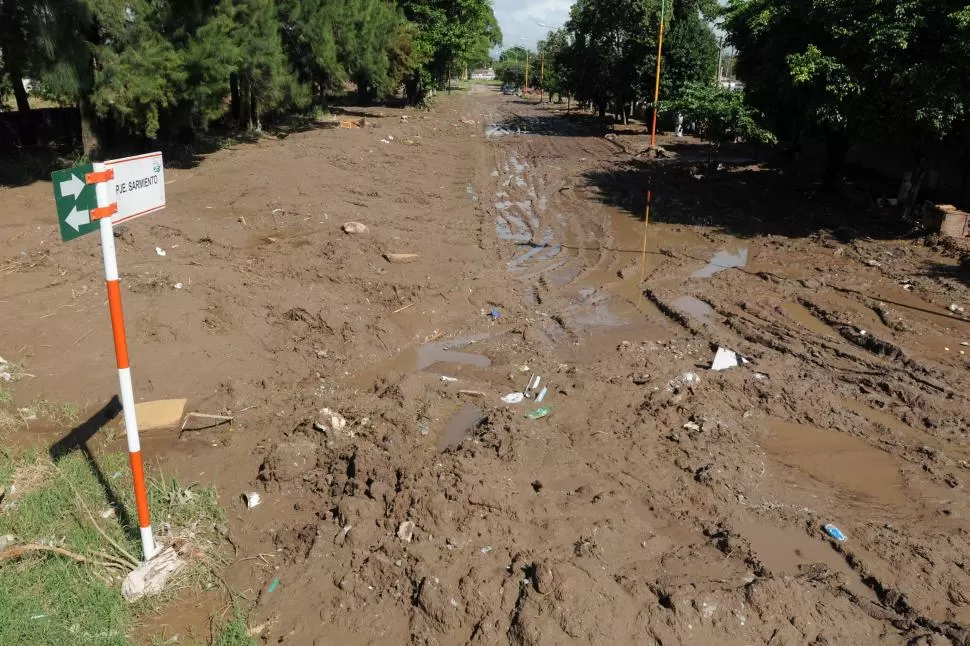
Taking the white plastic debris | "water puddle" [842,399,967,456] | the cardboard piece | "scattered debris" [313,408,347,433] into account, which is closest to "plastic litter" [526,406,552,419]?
"scattered debris" [313,408,347,433]

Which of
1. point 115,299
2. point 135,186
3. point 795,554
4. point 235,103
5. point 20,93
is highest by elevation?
point 235,103

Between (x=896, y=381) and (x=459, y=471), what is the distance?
5.35 m

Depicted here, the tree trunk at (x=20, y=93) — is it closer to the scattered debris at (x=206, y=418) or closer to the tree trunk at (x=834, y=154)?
the scattered debris at (x=206, y=418)

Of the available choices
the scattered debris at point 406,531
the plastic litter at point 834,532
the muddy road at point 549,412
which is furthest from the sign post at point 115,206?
the plastic litter at point 834,532

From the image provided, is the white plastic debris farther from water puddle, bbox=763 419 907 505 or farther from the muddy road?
water puddle, bbox=763 419 907 505

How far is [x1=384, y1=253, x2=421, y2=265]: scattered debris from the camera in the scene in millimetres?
11648

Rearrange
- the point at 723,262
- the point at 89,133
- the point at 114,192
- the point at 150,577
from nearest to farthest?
the point at 114,192 < the point at 150,577 < the point at 723,262 < the point at 89,133

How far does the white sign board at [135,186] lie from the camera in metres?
3.93

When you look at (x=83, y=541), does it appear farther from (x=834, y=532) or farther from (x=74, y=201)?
(x=834, y=532)

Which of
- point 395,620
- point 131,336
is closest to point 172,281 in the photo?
point 131,336

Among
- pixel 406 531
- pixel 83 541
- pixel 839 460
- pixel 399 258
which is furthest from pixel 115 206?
pixel 399 258

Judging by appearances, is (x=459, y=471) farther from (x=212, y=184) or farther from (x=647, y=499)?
(x=212, y=184)

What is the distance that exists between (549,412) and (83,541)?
4.27m

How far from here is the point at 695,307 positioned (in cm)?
1039
